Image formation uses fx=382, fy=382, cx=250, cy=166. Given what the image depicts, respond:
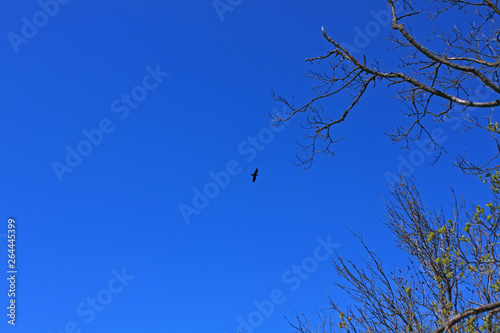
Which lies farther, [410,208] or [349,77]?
[410,208]

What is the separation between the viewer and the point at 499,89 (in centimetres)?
369

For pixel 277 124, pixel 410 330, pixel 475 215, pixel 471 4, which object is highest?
pixel 277 124

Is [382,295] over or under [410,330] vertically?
over

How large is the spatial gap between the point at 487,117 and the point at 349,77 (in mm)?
1505

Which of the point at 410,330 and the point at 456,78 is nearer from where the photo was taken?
the point at 456,78

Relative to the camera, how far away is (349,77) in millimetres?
4496

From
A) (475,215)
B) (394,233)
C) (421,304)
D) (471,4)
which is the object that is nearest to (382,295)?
(421,304)

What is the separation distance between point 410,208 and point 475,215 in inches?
143

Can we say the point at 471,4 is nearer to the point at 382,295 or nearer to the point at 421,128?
the point at 421,128

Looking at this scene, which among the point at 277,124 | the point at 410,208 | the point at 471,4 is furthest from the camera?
the point at 410,208

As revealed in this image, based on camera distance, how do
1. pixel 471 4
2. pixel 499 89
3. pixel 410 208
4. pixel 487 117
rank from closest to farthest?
pixel 499 89
pixel 487 117
pixel 471 4
pixel 410 208

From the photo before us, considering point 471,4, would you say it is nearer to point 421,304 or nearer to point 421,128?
point 421,128

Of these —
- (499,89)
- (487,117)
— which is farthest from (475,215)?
(499,89)

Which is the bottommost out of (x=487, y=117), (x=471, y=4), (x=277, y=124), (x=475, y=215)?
(x=475, y=215)
